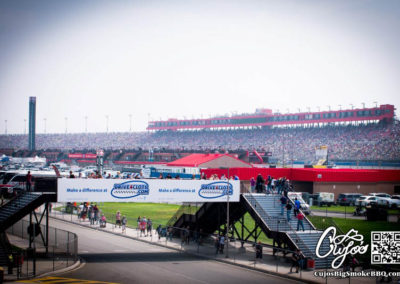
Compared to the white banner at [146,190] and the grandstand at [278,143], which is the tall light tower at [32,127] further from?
the white banner at [146,190]

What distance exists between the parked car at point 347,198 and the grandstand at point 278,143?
28.9 m

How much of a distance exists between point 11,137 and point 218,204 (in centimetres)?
17350

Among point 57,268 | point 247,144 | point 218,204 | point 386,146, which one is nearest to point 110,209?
point 218,204

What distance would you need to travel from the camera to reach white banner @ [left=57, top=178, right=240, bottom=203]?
29.8 meters

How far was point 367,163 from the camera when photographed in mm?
94750

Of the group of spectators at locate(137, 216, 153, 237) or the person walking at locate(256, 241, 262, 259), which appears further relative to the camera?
the group of spectators at locate(137, 216, 153, 237)

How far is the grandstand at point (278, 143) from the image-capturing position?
10369 cm

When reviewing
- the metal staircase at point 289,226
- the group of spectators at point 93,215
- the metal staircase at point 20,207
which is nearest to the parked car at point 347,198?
the metal staircase at point 289,226

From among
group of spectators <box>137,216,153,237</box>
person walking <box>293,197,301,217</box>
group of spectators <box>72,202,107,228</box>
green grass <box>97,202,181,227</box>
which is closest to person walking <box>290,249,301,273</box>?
person walking <box>293,197,301,217</box>

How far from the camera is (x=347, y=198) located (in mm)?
60219

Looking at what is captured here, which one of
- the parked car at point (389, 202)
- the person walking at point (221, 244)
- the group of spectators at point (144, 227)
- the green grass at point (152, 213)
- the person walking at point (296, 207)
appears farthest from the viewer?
the parked car at point (389, 202)

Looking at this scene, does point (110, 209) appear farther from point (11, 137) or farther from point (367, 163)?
point (11, 137)

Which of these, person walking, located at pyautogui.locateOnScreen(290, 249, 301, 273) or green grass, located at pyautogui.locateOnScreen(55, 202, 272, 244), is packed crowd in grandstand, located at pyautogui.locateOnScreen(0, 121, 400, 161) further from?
person walking, located at pyautogui.locateOnScreen(290, 249, 301, 273)

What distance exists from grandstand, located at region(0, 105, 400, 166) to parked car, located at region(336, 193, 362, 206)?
28.9m
